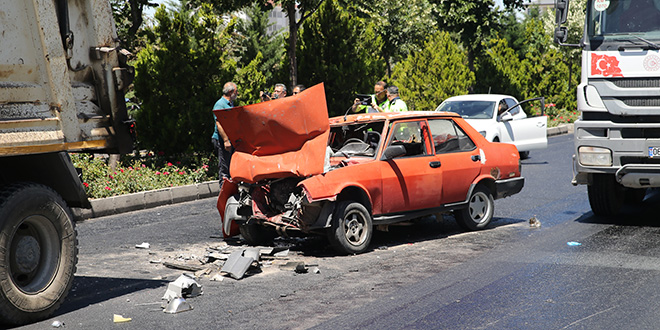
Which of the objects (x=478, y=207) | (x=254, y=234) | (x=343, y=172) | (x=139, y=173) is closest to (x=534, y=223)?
(x=478, y=207)

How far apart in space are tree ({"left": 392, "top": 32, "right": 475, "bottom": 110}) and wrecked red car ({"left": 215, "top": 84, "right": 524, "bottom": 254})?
15.8 metres

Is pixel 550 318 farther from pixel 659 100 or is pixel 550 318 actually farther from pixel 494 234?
pixel 659 100

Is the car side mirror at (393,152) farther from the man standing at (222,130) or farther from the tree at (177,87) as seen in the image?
the tree at (177,87)

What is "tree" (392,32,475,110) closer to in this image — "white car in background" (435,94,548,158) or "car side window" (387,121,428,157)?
"white car in background" (435,94,548,158)

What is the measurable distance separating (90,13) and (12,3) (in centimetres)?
90

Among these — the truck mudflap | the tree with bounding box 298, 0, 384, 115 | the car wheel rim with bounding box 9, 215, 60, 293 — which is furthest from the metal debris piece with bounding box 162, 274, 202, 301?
the tree with bounding box 298, 0, 384, 115

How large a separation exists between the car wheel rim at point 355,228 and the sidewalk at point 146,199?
4.72 m

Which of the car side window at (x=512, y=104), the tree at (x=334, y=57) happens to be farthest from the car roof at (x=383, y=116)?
the tree at (x=334, y=57)

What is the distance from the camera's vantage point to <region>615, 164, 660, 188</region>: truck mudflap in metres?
9.59

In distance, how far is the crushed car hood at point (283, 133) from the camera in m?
8.46

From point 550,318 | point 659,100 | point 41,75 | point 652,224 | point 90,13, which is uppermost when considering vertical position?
point 90,13

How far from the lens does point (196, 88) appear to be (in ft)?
53.0

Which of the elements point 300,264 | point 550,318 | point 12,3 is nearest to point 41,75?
point 12,3

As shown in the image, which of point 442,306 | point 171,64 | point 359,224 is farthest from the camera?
point 171,64
